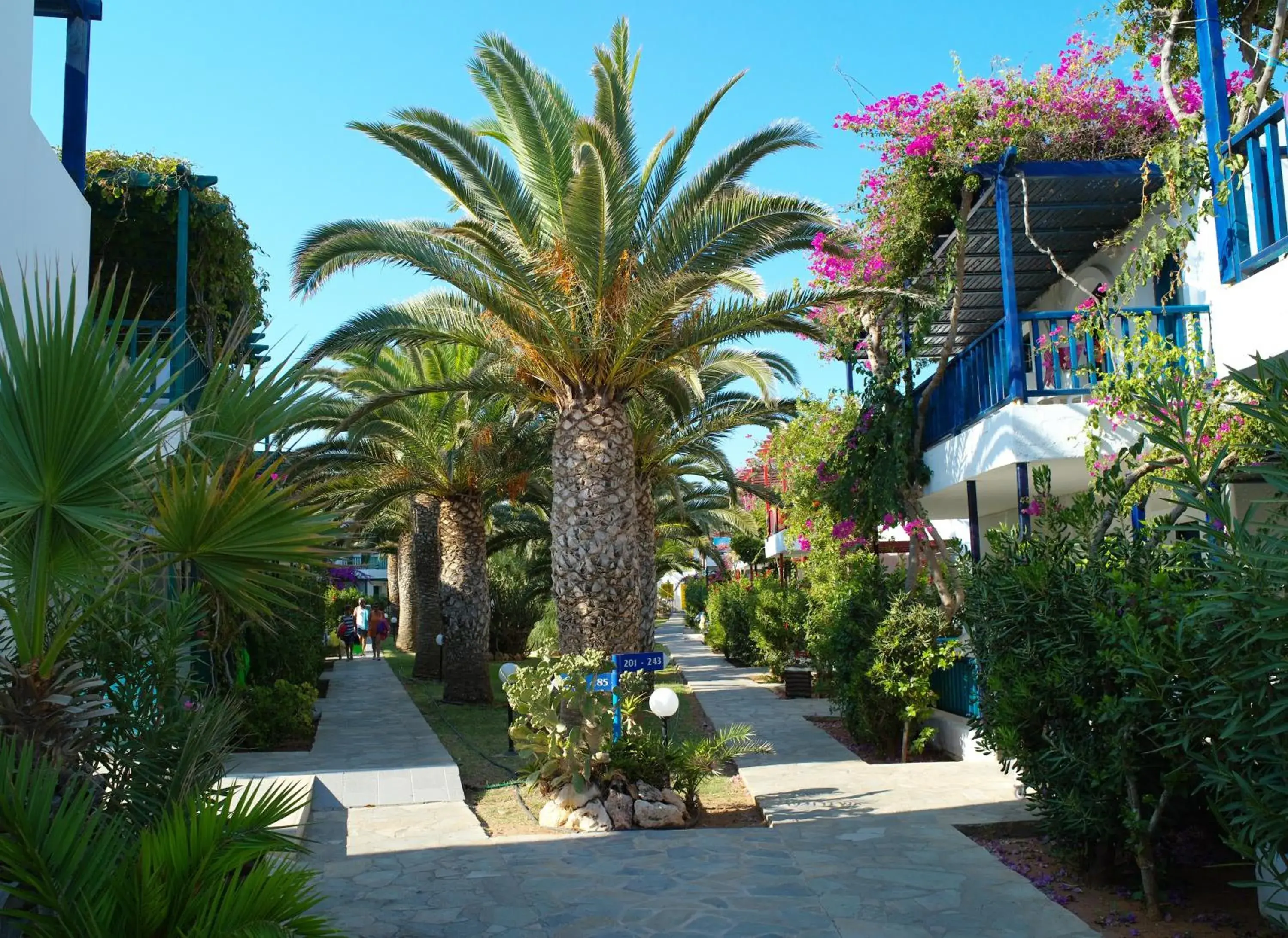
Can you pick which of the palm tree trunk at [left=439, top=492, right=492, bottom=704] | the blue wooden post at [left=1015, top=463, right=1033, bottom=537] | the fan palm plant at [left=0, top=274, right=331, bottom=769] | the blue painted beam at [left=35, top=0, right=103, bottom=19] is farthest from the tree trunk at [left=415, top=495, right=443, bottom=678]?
the fan palm plant at [left=0, top=274, right=331, bottom=769]

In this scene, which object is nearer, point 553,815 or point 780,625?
point 553,815

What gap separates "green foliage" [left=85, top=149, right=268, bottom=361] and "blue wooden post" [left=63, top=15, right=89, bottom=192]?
3275 millimetres

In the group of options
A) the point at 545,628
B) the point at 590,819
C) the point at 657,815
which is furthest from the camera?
the point at 545,628

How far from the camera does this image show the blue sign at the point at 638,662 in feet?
34.2

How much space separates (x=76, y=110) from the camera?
852 centimetres

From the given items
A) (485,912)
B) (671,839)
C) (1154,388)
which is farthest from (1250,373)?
(485,912)

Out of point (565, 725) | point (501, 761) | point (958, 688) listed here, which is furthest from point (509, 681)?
point (958, 688)

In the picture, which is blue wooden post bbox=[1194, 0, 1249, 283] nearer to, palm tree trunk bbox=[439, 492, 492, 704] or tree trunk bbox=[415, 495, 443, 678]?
palm tree trunk bbox=[439, 492, 492, 704]

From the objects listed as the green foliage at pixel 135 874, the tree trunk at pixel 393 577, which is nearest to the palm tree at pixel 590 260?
the green foliage at pixel 135 874

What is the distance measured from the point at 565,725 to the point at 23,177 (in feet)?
18.8

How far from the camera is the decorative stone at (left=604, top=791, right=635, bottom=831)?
9016 mm

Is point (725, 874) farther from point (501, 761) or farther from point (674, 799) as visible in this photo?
point (501, 761)

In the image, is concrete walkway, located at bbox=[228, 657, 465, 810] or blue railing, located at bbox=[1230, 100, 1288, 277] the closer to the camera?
blue railing, located at bbox=[1230, 100, 1288, 277]

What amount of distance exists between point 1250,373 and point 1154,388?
91.7 inches
